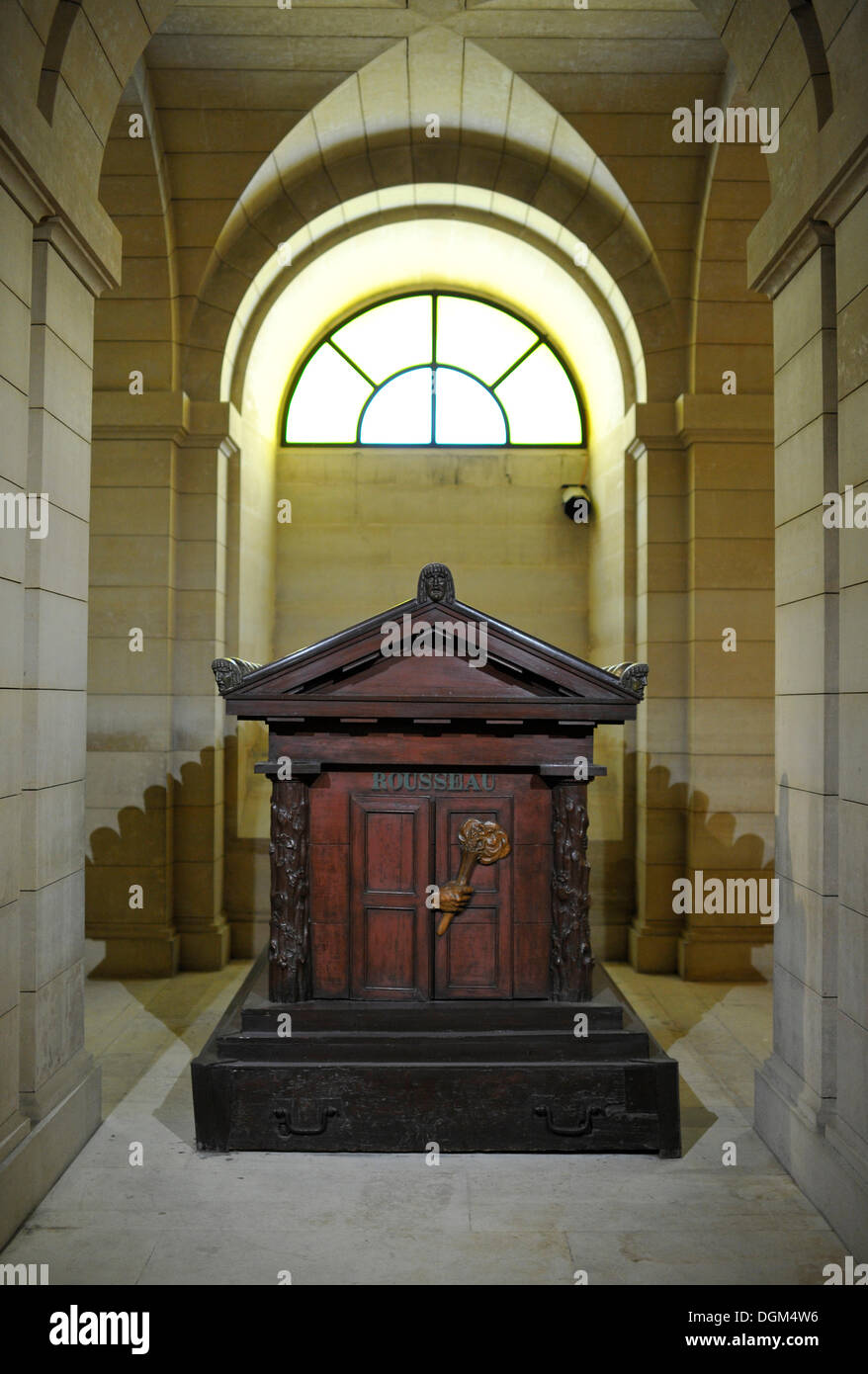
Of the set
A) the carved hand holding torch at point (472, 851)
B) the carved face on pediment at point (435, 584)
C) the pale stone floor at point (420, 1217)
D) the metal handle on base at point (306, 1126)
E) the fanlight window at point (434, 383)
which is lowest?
the pale stone floor at point (420, 1217)

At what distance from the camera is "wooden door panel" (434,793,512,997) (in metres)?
5.58

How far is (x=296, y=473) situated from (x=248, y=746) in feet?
9.35

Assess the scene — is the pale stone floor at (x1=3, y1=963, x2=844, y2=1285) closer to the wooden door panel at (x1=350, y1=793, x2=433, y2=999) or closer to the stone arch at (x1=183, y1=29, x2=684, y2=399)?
the wooden door panel at (x1=350, y1=793, x2=433, y2=999)

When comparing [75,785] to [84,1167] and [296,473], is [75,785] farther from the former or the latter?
[296,473]

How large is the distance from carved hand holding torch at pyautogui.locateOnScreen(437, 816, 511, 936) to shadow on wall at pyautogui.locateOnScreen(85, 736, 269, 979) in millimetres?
4007

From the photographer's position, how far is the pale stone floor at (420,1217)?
13.9 feet

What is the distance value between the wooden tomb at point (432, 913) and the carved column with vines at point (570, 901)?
0.03 feet

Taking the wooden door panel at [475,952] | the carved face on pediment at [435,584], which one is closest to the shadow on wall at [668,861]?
the wooden door panel at [475,952]

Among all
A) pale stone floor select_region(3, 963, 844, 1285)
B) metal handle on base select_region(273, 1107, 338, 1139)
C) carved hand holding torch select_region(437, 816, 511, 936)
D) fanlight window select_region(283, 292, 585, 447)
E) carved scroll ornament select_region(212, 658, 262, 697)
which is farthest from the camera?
fanlight window select_region(283, 292, 585, 447)

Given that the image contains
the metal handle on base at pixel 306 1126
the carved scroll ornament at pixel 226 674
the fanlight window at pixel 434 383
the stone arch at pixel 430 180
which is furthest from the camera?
the fanlight window at pixel 434 383

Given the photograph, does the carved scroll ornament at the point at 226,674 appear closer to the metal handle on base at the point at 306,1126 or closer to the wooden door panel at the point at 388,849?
the wooden door panel at the point at 388,849

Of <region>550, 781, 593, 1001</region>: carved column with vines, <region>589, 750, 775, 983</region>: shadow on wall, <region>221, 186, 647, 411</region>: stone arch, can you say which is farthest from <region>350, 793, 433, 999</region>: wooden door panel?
<region>221, 186, 647, 411</region>: stone arch

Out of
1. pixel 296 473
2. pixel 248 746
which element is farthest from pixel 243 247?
pixel 248 746

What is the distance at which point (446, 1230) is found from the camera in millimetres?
4523
